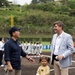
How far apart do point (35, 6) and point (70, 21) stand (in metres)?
19.2

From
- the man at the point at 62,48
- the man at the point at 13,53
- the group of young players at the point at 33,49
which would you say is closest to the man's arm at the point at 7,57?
the man at the point at 13,53

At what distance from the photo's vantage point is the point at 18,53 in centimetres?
715

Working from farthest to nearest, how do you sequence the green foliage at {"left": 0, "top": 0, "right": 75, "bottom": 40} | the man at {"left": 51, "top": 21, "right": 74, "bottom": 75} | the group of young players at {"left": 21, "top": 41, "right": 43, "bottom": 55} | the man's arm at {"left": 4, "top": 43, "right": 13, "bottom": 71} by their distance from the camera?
the green foliage at {"left": 0, "top": 0, "right": 75, "bottom": 40}
the group of young players at {"left": 21, "top": 41, "right": 43, "bottom": 55}
the man at {"left": 51, "top": 21, "right": 74, "bottom": 75}
the man's arm at {"left": 4, "top": 43, "right": 13, "bottom": 71}

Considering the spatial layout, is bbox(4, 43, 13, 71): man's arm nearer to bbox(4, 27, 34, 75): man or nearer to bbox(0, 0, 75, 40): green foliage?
bbox(4, 27, 34, 75): man

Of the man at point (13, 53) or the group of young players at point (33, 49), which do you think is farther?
the group of young players at point (33, 49)

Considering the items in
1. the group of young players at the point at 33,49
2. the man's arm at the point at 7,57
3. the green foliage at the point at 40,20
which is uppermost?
the man's arm at the point at 7,57

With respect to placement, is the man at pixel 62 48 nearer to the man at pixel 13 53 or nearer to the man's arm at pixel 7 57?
the man at pixel 13 53

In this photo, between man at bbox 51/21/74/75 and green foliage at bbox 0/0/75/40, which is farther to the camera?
green foliage at bbox 0/0/75/40

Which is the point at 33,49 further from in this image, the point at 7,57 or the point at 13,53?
the point at 7,57

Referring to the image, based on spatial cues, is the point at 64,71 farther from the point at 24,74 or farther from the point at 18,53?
the point at 24,74

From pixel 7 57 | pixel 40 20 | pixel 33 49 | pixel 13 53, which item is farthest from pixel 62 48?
pixel 40 20

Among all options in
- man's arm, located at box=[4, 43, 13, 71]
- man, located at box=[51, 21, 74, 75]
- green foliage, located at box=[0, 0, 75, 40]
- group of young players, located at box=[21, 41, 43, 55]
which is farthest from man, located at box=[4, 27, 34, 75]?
green foliage, located at box=[0, 0, 75, 40]

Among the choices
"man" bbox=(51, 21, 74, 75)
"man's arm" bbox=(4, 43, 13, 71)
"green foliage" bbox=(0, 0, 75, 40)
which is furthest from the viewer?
"green foliage" bbox=(0, 0, 75, 40)

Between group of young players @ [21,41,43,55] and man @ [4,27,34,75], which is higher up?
man @ [4,27,34,75]
